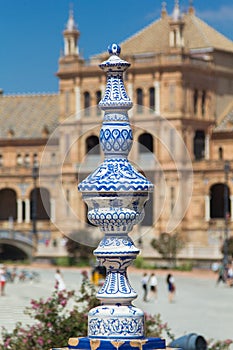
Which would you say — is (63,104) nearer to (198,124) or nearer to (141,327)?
(198,124)

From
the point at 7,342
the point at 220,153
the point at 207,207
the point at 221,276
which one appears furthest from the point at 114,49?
the point at 220,153

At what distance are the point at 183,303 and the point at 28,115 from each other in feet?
170

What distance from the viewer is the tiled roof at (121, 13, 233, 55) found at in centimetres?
8981

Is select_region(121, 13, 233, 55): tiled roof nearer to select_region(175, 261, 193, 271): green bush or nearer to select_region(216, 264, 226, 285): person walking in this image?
select_region(175, 261, 193, 271): green bush

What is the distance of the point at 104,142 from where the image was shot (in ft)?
37.6

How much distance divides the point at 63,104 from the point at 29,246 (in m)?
12.7

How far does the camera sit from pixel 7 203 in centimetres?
9556

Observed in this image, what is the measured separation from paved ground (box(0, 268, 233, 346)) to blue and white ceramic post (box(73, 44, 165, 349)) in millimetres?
10751

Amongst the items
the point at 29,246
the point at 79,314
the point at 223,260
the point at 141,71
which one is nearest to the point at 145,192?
the point at 79,314

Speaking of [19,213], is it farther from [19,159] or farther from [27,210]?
[19,159]

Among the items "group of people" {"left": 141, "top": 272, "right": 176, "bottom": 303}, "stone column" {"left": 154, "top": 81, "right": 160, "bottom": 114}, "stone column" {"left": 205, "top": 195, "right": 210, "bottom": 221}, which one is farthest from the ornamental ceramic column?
"stone column" {"left": 154, "top": 81, "right": 160, "bottom": 114}

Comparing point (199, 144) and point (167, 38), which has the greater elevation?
point (167, 38)

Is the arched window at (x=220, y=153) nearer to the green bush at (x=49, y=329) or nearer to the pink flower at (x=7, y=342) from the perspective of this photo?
the green bush at (x=49, y=329)

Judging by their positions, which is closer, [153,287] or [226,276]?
[153,287]
